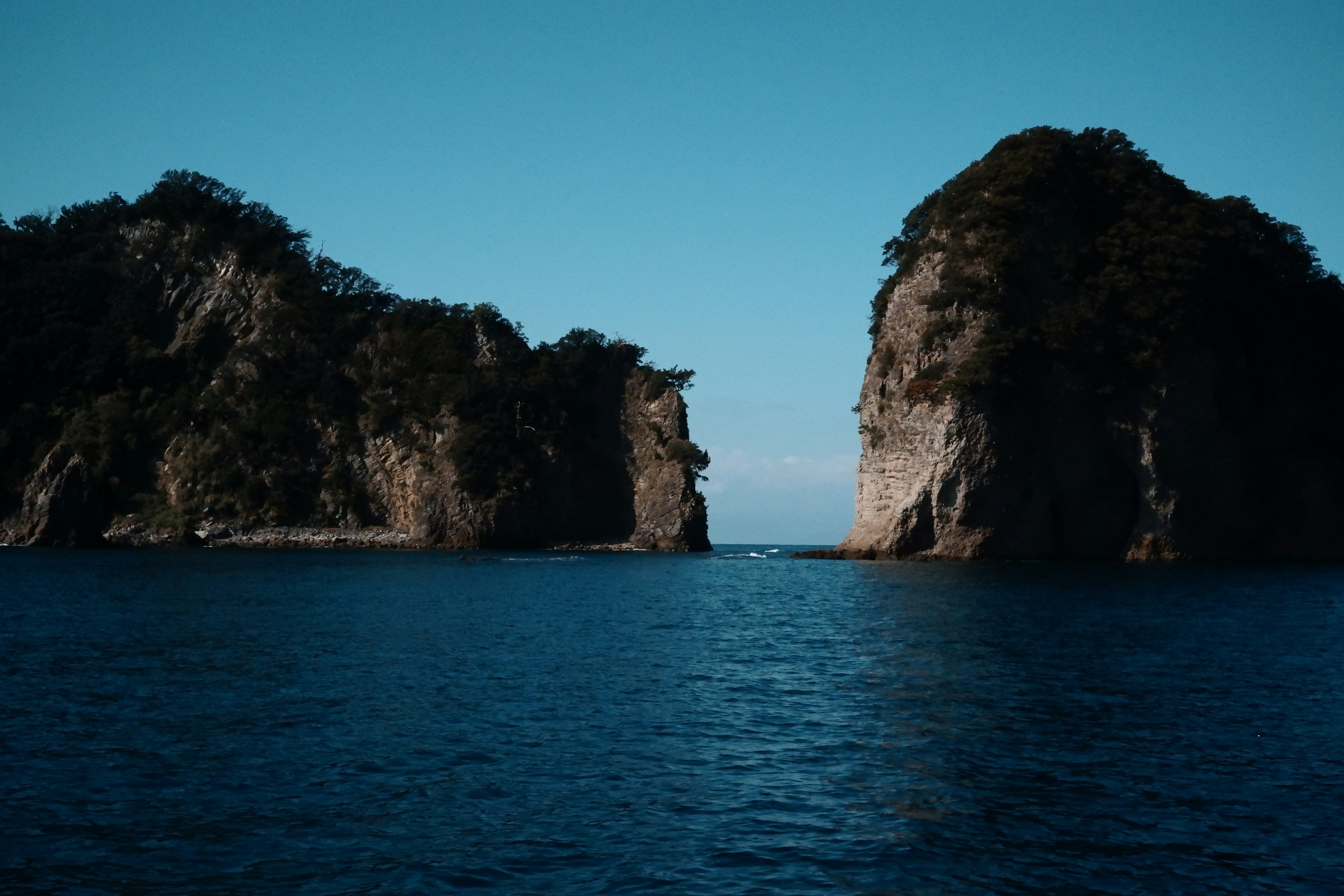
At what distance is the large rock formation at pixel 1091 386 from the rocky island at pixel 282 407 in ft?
98.1

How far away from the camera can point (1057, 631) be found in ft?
102

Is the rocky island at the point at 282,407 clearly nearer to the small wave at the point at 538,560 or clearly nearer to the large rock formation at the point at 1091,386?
the small wave at the point at 538,560

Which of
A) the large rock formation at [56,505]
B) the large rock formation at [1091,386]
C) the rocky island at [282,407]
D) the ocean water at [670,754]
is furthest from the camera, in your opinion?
the rocky island at [282,407]

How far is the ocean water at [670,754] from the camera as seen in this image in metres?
11.5

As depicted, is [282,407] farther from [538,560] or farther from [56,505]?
[538,560]

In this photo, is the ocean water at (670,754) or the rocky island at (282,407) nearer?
the ocean water at (670,754)

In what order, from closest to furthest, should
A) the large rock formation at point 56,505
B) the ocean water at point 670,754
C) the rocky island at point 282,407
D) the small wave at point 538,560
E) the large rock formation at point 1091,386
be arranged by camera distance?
the ocean water at point 670,754
the large rock formation at point 1091,386
the small wave at point 538,560
the large rock formation at point 56,505
the rocky island at point 282,407

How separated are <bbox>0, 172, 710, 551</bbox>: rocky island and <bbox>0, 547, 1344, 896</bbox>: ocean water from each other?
2174 inches

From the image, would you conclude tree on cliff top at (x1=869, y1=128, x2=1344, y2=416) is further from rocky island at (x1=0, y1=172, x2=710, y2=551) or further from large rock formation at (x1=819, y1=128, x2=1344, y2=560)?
rocky island at (x1=0, y1=172, x2=710, y2=551)

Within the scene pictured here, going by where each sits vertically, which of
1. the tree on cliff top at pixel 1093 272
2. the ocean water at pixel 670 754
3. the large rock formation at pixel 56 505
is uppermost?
the tree on cliff top at pixel 1093 272

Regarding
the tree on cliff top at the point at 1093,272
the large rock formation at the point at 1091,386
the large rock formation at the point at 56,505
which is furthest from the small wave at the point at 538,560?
the large rock formation at the point at 56,505

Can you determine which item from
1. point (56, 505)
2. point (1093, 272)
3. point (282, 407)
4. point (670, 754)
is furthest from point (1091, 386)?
point (56, 505)

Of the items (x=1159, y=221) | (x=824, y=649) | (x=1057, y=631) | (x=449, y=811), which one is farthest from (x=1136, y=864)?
(x=1159, y=221)

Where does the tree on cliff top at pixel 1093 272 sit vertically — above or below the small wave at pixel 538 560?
above
